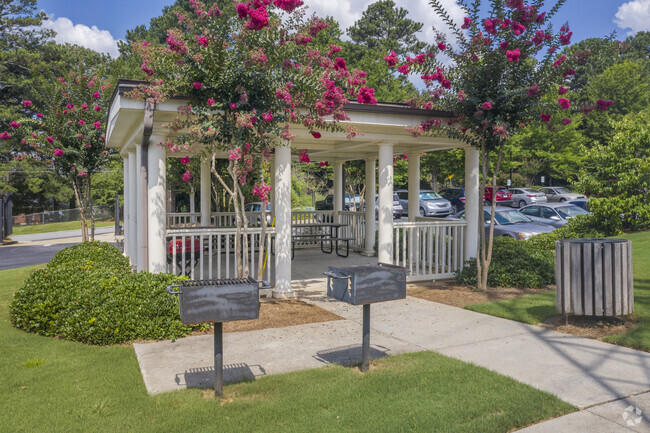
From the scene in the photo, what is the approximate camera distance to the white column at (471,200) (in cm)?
950

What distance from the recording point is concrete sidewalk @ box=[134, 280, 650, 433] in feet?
12.9

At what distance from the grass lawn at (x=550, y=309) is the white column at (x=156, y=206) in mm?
4658

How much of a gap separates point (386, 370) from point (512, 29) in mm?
5553

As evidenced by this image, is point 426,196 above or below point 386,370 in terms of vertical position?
above

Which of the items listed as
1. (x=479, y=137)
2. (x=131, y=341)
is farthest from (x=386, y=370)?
(x=479, y=137)

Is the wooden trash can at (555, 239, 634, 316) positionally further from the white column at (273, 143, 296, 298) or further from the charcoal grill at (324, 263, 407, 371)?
the white column at (273, 143, 296, 298)

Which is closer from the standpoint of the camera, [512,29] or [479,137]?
[512,29]

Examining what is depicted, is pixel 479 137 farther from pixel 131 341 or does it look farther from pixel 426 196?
pixel 426 196

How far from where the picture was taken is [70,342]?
5.50 m

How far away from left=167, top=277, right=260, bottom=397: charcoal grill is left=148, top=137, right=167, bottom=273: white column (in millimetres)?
3744

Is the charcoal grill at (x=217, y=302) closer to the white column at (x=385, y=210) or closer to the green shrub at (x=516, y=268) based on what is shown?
the white column at (x=385, y=210)

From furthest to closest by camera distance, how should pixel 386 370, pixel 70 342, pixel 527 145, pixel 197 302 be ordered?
pixel 527 145, pixel 70 342, pixel 386 370, pixel 197 302

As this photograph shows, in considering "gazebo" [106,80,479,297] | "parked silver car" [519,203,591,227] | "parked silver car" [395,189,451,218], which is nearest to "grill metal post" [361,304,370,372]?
"gazebo" [106,80,479,297]

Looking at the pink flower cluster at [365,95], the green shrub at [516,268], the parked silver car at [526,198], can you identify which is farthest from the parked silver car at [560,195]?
the pink flower cluster at [365,95]
